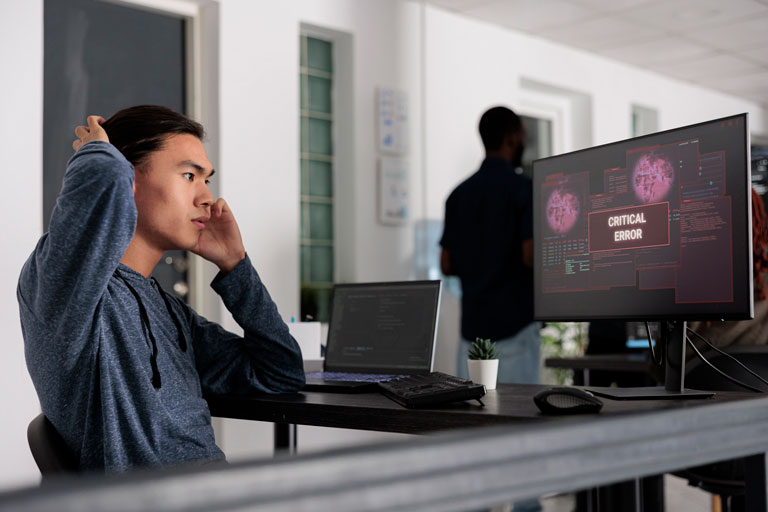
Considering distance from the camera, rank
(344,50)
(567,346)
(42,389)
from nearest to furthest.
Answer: (42,389) → (344,50) → (567,346)

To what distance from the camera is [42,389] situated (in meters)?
1.43

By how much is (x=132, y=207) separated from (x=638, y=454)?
35.6 inches

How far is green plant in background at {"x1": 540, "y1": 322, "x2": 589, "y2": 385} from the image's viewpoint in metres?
5.45

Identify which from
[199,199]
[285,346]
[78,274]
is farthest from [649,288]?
[78,274]

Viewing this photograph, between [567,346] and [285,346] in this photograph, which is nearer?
[285,346]

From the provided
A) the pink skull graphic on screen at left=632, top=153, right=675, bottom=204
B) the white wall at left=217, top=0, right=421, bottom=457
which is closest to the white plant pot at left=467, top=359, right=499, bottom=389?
the pink skull graphic on screen at left=632, top=153, right=675, bottom=204

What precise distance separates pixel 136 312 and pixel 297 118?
291 cm

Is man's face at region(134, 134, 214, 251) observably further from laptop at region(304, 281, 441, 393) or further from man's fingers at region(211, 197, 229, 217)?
laptop at region(304, 281, 441, 393)

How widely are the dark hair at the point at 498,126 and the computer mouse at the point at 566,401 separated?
98.5 inches

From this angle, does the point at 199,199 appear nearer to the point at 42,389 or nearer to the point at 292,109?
the point at 42,389

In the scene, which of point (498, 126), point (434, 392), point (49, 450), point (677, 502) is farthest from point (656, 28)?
point (49, 450)

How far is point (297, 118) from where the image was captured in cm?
437

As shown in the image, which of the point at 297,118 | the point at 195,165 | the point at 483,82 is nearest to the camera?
the point at 195,165

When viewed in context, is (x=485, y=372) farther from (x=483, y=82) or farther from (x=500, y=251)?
(x=483, y=82)
